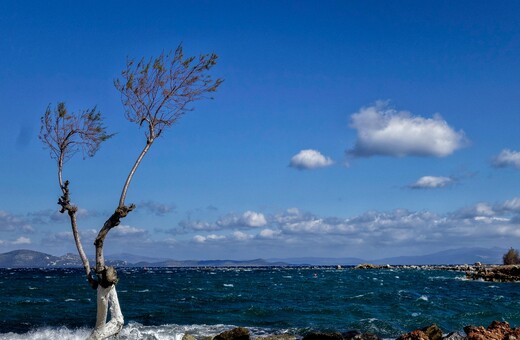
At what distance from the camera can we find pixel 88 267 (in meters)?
15.2

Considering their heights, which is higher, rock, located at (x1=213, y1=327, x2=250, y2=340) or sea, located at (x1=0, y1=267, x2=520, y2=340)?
rock, located at (x1=213, y1=327, x2=250, y2=340)

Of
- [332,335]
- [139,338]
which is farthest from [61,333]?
[332,335]

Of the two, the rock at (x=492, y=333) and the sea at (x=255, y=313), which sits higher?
the rock at (x=492, y=333)

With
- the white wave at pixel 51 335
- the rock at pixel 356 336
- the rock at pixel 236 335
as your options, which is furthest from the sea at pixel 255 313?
the rock at pixel 236 335

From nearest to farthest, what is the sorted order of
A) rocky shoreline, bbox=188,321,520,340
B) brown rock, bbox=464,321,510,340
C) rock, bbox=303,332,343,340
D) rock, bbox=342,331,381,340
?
brown rock, bbox=464,321,510,340 → rocky shoreline, bbox=188,321,520,340 → rock, bbox=303,332,343,340 → rock, bbox=342,331,381,340

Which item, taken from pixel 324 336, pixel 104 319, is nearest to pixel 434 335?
pixel 324 336

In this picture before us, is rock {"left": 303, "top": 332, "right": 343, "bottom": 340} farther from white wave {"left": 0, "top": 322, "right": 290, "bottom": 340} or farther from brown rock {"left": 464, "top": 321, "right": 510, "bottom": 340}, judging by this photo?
brown rock {"left": 464, "top": 321, "right": 510, "bottom": 340}

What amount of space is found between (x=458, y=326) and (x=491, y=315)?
657 centimetres

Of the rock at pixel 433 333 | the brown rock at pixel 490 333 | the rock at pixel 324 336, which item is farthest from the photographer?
the rock at pixel 324 336

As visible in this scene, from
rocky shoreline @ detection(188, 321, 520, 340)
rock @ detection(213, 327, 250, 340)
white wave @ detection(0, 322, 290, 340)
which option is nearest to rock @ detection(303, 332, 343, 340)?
rocky shoreline @ detection(188, 321, 520, 340)

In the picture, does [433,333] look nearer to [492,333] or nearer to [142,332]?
[492,333]

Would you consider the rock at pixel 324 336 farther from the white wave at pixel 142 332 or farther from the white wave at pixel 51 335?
the white wave at pixel 51 335

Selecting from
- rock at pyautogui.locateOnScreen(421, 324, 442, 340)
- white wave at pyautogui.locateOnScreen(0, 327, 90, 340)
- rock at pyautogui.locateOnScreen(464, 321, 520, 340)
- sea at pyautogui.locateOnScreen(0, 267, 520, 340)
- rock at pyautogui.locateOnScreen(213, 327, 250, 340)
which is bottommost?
white wave at pyautogui.locateOnScreen(0, 327, 90, 340)

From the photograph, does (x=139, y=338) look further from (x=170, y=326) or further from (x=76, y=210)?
(x=76, y=210)
